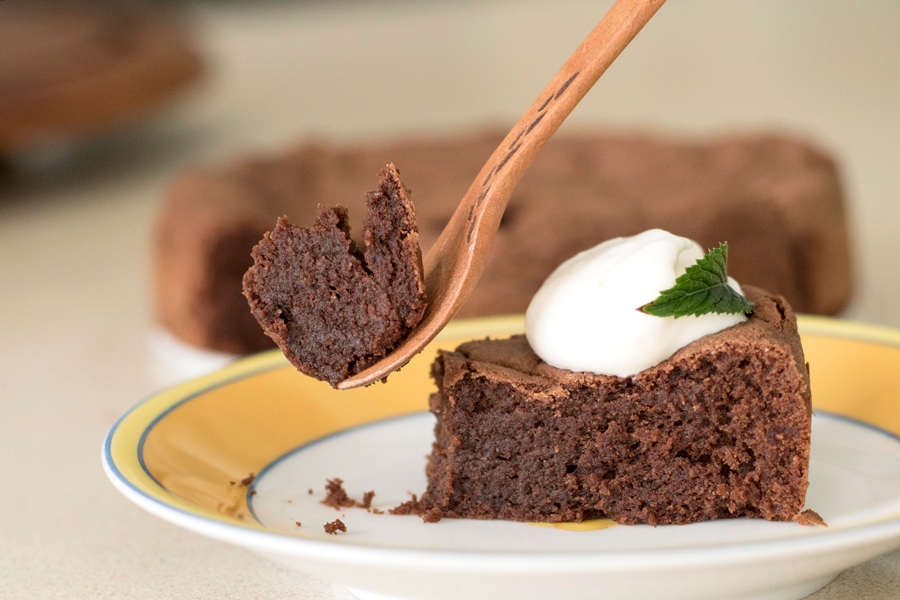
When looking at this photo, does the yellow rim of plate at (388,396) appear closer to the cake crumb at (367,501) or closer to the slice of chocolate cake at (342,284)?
the cake crumb at (367,501)

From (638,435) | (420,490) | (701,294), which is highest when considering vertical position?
(701,294)

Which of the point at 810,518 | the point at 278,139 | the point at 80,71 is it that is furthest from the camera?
the point at 278,139

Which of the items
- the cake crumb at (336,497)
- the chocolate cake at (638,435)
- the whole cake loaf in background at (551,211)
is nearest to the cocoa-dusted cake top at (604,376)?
the chocolate cake at (638,435)

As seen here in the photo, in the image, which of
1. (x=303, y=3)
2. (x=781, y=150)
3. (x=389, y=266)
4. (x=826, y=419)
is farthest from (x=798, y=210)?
(x=303, y=3)

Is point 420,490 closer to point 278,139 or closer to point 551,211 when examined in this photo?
point 551,211

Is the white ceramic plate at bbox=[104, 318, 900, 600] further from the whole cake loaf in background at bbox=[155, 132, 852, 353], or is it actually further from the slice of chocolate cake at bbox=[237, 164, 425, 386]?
the whole cake loaf in background at bbox=[155, 132, 852, 353]

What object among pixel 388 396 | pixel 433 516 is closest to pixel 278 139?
pixel 388 396

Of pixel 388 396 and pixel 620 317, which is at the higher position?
pixel 620 317
